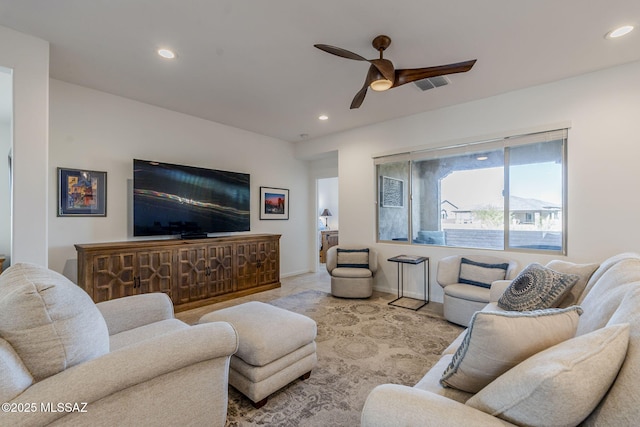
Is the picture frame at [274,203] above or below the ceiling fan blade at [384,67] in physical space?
below

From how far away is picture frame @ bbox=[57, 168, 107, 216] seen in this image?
3217 mm

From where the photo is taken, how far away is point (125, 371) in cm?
114

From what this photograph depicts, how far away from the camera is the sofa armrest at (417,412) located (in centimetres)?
87

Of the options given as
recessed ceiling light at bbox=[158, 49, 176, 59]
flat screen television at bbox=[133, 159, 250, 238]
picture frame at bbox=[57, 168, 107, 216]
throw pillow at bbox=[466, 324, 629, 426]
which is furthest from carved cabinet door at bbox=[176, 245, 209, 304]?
throw pillow at bbox=[466, 324, 629, 426]

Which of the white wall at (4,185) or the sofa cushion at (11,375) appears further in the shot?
the white wall at (4,185)

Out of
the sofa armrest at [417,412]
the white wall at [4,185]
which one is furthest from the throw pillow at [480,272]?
the white wall at [4,185]

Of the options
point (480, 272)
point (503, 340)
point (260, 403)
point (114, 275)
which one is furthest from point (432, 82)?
point (114, 275)

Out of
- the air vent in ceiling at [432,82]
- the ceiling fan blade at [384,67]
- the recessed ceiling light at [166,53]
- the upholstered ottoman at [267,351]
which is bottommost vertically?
the upholstered ottoman at [267,351]

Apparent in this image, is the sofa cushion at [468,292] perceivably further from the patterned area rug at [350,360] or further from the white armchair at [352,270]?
the white armchair at [352,270]

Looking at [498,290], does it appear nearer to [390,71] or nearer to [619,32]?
[390,71]

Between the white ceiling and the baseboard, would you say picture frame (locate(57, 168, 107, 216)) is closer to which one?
the white ceiling

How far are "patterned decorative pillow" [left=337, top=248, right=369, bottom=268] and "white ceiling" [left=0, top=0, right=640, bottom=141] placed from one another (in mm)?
2245

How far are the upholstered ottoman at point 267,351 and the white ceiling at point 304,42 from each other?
7.52 feet

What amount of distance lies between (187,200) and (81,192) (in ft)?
3.81
